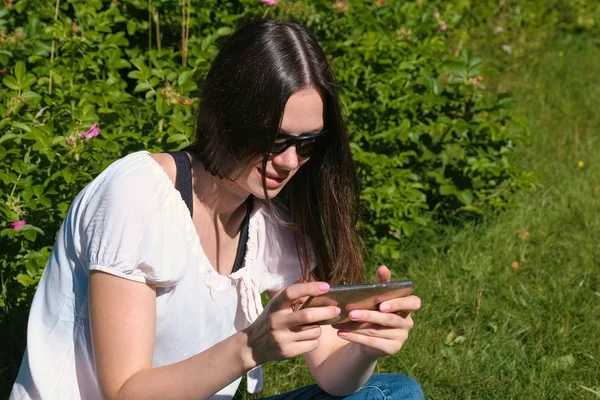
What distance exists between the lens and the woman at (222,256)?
1857 millimetres

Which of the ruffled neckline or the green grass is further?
the green grass

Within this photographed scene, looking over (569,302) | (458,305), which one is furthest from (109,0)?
(569,302)

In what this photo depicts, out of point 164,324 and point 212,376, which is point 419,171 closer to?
point 164,324

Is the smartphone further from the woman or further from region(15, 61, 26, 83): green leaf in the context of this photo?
region(15, 61, 26, 83): green leaf

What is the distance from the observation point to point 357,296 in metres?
1.75

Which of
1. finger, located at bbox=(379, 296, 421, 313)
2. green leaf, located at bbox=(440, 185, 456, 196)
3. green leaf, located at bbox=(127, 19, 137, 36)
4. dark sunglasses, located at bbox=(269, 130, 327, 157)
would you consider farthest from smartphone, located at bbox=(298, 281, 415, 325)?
green leaf, located at bbox=(127, 19, 137, 36)

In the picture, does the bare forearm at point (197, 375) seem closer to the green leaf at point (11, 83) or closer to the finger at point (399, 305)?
the finger at point (399, 305)

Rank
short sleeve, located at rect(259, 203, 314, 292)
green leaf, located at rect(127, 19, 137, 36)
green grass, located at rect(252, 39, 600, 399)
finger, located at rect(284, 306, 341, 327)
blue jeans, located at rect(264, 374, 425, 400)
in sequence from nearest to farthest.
A: finger, located at rect(284, 306, 341, 327), blue jeans, located at rect(264, 374, 425, 400), short sleeve, located at rect(259, 203, 314, 292), green grass, located at rect(252, 39, 600, 399), green leaf, located at rect(127, 19, 137, 36)

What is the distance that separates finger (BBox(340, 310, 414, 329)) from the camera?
5.87ft

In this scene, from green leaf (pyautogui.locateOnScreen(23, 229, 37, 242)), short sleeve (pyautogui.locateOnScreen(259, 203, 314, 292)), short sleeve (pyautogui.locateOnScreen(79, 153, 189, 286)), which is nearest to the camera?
short sleeve (pyautogui.locateOnScreen(79, 153, 189, 286))

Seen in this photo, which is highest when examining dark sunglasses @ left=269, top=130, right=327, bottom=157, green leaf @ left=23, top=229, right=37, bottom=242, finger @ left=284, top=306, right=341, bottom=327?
dark sunglasses @ left=269, top=130, right=327, bottom=157

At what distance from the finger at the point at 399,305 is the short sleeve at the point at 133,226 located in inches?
17.5

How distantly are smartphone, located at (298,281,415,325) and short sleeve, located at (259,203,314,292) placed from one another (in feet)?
1.81

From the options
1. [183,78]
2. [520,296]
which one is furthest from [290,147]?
[520,296]
